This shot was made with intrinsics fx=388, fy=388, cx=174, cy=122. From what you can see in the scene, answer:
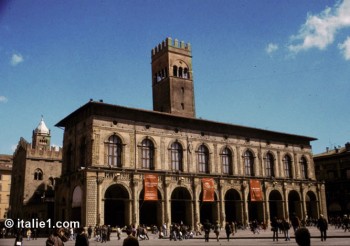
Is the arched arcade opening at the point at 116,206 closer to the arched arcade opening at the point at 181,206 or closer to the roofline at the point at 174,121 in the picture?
the arched arcade opening at the point at 181,206

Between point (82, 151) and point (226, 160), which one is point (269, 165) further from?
point (82, 151)

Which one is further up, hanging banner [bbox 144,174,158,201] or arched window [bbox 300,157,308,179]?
arched window [bbox 300,157,308,179]

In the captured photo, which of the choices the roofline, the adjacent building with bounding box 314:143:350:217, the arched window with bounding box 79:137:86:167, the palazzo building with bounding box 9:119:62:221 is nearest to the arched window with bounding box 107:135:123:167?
the roofline

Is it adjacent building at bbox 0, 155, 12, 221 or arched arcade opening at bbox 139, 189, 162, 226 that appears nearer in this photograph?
arched arcade opening at bbox 139, 189, 162, 226

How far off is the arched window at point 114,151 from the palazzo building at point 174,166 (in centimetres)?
10

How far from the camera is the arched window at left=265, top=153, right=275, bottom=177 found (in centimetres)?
4844

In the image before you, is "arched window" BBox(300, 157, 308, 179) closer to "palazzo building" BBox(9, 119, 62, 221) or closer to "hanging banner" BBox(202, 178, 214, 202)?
"hanging banner" BBox(202, 178, 214, 202)

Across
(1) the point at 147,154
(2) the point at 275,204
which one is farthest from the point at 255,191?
(1) the point at 147,154

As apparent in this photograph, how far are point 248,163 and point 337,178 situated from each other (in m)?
Answer: 21.7

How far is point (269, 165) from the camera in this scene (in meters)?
48.9

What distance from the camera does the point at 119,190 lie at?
3831 cm

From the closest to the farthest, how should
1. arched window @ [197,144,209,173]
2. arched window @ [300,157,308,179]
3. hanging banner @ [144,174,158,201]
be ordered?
hanging banner @ [144,174,158,201], arched window @ [197,144,209,173], arched window @ [300,157,308,179]

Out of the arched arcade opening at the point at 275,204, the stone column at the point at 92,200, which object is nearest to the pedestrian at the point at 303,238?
the stone column at the point at 92,200

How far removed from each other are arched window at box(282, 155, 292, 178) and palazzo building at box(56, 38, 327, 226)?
131mm
